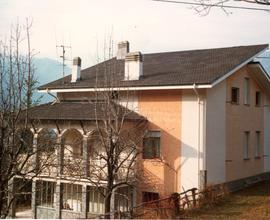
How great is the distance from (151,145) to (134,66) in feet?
14.0

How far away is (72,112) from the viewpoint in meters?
23.3

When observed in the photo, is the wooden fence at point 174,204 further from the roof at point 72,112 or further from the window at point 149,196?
the roof at point 72,112

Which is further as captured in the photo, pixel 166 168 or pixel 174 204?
pixel 166 168

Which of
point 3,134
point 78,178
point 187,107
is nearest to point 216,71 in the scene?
point 187,107

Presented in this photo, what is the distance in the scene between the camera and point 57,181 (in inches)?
924

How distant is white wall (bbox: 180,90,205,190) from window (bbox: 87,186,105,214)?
185 inches

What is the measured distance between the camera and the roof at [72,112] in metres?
21.5

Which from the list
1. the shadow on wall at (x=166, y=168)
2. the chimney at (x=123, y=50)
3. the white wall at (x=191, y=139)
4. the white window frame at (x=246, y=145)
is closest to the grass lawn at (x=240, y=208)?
the white wall at (x=191, y=139)

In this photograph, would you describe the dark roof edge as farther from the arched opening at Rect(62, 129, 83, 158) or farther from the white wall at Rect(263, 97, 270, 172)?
the arched opening at Rect(62, 129, 83, 158)

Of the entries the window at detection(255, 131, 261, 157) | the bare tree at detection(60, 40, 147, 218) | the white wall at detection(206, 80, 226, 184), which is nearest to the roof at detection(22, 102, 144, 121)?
the bare tree at detection(60, 40, 147, 218)

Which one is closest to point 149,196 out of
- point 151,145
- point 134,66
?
point 151,145

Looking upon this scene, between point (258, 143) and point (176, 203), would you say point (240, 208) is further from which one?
point (258, 143)

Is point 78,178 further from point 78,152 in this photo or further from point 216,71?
point 216,71

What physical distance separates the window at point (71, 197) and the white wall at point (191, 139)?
19.5 feet
